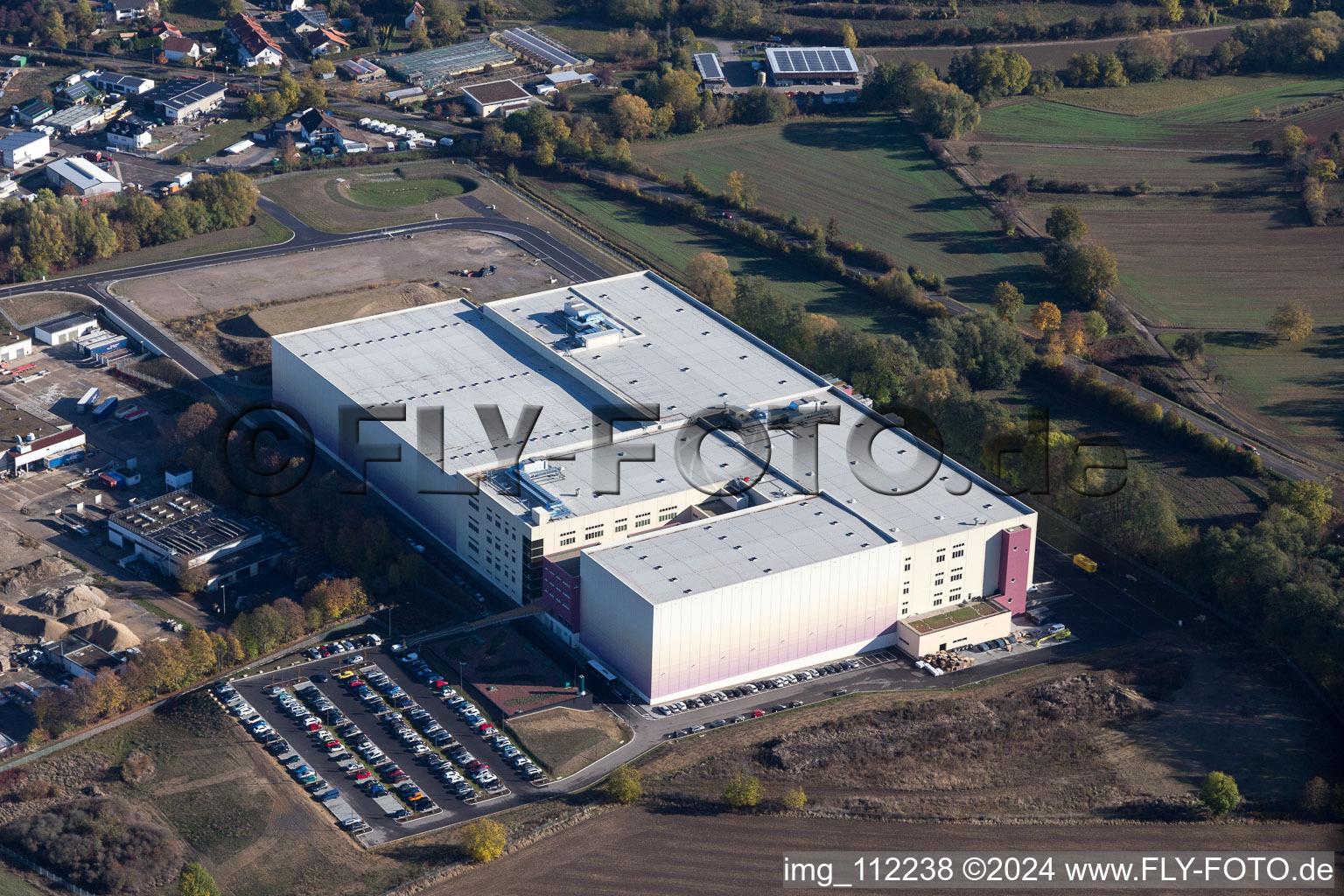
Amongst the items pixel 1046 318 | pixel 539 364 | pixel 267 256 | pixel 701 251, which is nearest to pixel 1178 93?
pixel 1046 318

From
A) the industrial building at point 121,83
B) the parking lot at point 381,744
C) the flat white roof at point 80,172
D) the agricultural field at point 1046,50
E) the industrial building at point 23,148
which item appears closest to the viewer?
the parking lot at point 381,744

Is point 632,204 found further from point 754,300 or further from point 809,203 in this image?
point 754,300

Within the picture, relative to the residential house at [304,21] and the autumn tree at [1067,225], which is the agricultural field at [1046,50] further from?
the residential house at [304,21]

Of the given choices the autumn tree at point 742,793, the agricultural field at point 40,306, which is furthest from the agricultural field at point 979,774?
the agricultural field at point 40,306

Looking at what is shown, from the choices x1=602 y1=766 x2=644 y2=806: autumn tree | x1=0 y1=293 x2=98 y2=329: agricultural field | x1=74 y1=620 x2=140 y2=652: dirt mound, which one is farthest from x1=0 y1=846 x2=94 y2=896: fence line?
x1=0 y1=293 x2=98 y2=329: agricultural field

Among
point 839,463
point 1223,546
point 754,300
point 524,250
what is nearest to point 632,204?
point 524,250

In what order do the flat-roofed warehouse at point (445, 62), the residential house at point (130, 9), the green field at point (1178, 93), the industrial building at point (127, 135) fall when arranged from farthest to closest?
1. the residential house at point (130, 9)
2. the flat-roofed warehouse at point (445, 62)
3. the green field at point (1178, 93)
4. the industrial building at point (127, 135)

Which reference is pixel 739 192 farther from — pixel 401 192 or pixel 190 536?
pixel 190 536
